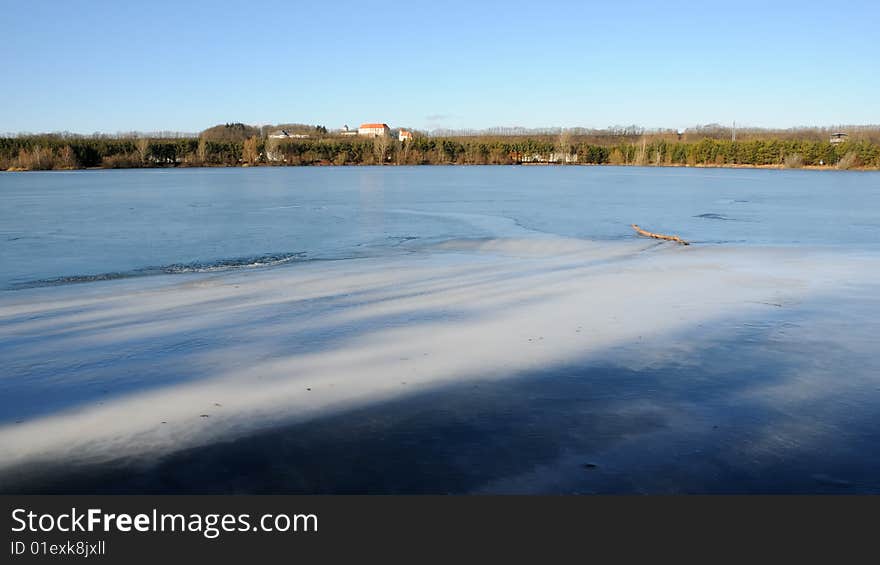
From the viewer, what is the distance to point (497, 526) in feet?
10.8

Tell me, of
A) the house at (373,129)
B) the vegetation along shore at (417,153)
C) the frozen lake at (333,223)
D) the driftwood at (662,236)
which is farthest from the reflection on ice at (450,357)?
the house at (373,129)

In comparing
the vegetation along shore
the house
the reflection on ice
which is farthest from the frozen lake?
the house

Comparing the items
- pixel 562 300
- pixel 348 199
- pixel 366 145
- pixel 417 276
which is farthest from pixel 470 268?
pixel 366 145

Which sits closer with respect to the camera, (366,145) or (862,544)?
(862,544)

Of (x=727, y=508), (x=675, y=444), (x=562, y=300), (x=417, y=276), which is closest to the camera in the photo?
(x=727, y=508)

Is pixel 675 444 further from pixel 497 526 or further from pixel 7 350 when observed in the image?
pixel 7 350

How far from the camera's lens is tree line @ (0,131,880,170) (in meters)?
62.2

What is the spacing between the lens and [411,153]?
262ft

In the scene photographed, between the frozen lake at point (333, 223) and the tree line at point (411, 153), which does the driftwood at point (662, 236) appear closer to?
the frozen lake at point (333, 223)

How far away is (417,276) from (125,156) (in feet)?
217

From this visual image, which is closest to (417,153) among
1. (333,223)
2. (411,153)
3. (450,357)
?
(411,153)

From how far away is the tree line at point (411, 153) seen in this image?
2448 inches

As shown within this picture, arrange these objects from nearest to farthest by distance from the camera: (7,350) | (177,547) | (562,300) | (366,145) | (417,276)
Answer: (177,547)
(7,350)
(562,300)
(417,276)
(366,145)

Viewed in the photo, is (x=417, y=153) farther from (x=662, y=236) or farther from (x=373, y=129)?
(x=373, y=129)
